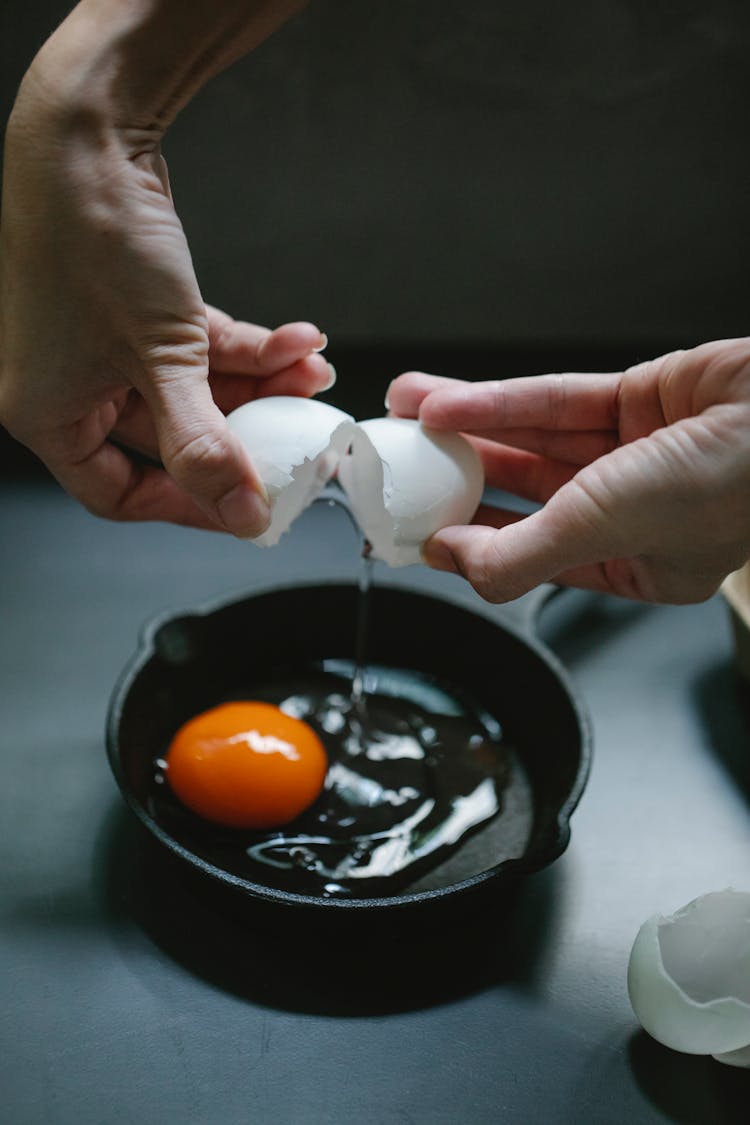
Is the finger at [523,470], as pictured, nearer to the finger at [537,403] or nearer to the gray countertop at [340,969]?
the finger at [537,403]

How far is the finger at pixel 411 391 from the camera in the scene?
1.14 m

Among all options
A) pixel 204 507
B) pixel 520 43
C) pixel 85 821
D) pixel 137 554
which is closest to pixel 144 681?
pixel 85 821

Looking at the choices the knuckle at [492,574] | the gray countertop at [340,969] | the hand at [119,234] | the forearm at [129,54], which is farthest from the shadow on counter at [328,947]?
the forearm at [129,54]

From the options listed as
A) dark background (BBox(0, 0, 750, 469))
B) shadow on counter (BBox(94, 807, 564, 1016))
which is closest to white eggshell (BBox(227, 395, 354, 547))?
shadow on counter (BBox(94, 807, 564, 1016))

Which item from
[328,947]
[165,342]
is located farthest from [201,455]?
[328,947]

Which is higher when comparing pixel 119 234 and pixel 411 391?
pixel 119 234

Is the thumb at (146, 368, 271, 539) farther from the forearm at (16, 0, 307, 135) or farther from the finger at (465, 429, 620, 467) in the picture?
the finger at (465, 429, 620, 467)

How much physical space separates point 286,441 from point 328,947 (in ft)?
1.61

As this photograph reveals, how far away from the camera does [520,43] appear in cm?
159

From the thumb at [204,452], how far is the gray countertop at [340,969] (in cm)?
37

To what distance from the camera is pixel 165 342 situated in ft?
3.08

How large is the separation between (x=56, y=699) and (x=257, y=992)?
0.49m

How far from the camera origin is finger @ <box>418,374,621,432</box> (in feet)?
3.67

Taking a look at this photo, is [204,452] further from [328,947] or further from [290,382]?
[328,947]
